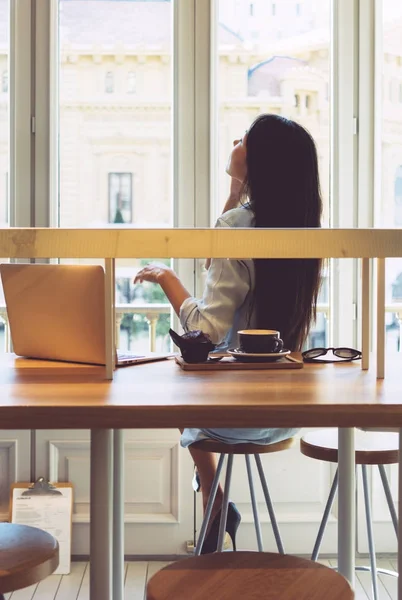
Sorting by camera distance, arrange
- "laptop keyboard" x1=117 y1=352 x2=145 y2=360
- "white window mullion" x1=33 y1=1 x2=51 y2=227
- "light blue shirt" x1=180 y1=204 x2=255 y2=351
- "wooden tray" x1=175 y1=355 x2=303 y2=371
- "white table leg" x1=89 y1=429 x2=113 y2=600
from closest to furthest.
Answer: "white table leg" x1=89 y1=429 x2=113 y2=600, "wooden tray" x1=175 y1=355 x2=303 y2=371, "laptop keyboard" x1=117 y1=352 x2=145 y2=360, "light blue shirt" x1=180 y1=204 x2=255 y2=351, "white window mullion" x1=33 y1=1 x2=51 y2=227

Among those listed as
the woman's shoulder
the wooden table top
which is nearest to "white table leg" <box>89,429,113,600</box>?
the wooden table top

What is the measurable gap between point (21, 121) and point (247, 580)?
257 centimetres

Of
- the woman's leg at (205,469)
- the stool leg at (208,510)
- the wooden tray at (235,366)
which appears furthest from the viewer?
the woman's leg at (205,469)

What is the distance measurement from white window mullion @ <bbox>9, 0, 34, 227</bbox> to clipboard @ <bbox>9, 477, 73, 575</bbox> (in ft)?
3.76

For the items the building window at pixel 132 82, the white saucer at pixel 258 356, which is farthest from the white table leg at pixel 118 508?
the building window at pixel 132 82

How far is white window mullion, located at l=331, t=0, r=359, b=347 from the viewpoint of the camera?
11.1 ft

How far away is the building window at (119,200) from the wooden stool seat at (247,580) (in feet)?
7.34

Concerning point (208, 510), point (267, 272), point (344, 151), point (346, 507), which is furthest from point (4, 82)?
point (346, 507)

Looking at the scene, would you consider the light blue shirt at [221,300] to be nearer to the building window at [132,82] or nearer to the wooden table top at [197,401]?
the wooden table top at [197,401]

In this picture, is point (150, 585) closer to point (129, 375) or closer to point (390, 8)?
point (129, 375)

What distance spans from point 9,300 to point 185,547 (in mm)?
1834

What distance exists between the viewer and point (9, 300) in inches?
74.9

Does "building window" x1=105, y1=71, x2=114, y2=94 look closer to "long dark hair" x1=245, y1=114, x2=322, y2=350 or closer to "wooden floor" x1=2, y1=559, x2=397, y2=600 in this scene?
"long dark hair" x1=245, y1=114, x2=322, y2=350

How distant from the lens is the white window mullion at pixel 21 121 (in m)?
3.39
